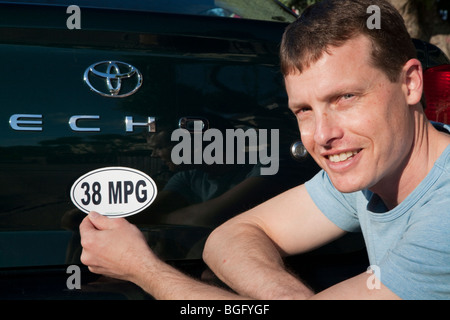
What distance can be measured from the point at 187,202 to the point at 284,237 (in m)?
0.43

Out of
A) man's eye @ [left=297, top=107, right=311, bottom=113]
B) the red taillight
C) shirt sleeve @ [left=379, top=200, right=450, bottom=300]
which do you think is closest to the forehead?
man's eye @ [left=297, top=107, right=311, bottom=113]

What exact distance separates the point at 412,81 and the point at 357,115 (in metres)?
0.25

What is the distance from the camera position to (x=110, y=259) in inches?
82.4

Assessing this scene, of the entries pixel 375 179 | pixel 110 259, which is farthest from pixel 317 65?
pixel 110 259

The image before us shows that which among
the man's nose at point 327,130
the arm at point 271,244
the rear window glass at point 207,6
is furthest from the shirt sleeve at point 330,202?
the rear window glass at point 207,6

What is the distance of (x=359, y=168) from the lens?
76.2 inches

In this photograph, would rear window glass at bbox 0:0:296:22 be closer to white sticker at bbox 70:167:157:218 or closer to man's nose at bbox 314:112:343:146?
white sticker at bbox 70:167:157:218

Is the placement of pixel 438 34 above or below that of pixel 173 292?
above

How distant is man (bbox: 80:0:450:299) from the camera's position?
67.6 inches

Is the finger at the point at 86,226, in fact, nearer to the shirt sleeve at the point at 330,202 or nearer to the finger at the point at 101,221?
the finger at the point at 101,221

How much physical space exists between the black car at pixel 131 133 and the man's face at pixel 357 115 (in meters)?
0.38
